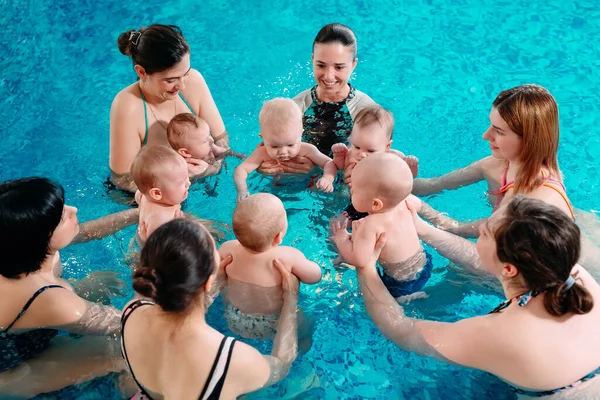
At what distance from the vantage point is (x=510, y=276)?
2762 millimetres

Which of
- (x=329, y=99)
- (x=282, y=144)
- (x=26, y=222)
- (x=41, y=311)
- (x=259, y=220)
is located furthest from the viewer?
(x=329, y=99)

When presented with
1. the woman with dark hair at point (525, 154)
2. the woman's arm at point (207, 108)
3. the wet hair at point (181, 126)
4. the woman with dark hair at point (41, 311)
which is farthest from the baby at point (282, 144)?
the woman with dark hair at point (41, 311)

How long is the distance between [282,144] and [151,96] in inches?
43.7

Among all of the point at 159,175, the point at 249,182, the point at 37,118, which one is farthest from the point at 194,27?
the point at 159,175

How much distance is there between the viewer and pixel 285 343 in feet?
10.7

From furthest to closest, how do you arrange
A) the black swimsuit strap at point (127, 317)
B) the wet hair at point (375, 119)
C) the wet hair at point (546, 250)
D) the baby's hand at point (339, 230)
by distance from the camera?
the wet hair at point (375, 119) < the baby's hand at point (339, 230) < the black swimsuit strap at point (127, 317) < the wet hair at point (546, 250)

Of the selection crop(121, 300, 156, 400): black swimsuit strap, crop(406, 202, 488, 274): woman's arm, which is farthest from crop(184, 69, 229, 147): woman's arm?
crop(121, 300, 156, 400): black swimsuit strap

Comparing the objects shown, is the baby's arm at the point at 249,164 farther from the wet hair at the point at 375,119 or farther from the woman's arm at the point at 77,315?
the woman's arm at the point at 77,315

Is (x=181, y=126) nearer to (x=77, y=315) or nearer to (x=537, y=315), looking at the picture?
(x=77, y=315)

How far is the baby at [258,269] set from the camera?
10.6 ft

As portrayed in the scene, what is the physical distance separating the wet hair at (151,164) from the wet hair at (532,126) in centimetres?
218

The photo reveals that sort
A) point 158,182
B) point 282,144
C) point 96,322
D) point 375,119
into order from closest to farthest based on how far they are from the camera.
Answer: point 96,322, point 158,182, point 375,119, point 282,144

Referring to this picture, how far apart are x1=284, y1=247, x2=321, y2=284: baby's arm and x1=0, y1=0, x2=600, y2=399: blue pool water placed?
23.1 inches

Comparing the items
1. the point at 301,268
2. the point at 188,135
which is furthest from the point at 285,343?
the point at 188,135
